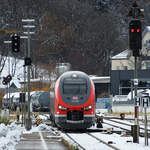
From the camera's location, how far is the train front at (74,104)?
37594mm

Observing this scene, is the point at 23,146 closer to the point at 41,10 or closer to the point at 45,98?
the point at 45,98

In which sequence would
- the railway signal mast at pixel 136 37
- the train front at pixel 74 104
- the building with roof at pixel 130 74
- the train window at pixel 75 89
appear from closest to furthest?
the railway signal mast at pixel 136 37 < the train front at pixel 74 104 < the train window at pixel 75 89 < the building with roof at pixel 130 74

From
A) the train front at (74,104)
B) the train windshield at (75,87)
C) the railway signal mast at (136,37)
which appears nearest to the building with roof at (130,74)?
the train windshield at (75,87)

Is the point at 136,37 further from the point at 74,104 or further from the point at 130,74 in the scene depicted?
the point at 130,74

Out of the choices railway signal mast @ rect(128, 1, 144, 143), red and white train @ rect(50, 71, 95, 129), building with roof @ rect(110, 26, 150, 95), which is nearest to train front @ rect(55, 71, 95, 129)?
red and white train @ rect(50, 71, 95, 129)

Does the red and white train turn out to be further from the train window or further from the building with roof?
the building with roof

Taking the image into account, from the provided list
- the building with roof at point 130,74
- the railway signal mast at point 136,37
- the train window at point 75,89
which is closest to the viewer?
the railway signal mast at point 136,37

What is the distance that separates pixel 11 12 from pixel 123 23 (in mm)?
31268

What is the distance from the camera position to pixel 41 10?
548ft

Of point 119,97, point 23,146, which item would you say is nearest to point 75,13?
point 119,97

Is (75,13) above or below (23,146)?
above

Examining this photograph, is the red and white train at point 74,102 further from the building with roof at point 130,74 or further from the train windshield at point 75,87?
the building with roof at point 130,74

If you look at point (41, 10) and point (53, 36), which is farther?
point (41, 10)

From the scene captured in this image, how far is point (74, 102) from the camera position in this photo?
124ft
